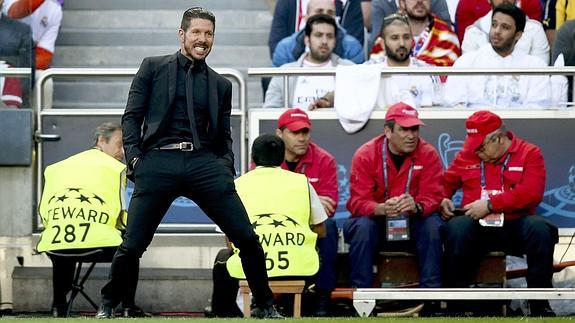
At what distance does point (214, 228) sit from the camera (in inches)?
498

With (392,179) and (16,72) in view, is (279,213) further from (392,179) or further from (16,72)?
(16,72)

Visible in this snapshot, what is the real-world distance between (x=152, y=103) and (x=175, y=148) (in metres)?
0.33

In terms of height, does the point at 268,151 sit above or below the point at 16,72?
below

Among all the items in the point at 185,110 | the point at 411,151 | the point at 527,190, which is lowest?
the point at 527,190

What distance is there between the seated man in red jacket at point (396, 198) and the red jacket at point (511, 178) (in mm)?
246

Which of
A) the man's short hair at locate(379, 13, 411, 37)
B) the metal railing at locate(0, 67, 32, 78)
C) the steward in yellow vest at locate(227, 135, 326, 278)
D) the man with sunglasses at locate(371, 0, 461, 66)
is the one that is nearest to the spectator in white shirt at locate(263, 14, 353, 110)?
the man's short hair at locate(379, 13, 411, 37)

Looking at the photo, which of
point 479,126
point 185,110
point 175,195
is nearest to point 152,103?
point 185,110

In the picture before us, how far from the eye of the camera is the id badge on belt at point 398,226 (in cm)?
1138

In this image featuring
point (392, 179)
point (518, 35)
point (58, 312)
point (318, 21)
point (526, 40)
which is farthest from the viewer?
point (526, 40)

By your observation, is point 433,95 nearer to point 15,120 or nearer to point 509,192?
point 509,192

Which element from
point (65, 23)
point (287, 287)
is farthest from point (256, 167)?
point (65, 23)

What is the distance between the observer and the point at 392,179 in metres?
11.6

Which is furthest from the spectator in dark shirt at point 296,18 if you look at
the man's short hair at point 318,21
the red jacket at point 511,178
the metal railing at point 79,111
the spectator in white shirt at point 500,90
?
the red jacket at point 511,178

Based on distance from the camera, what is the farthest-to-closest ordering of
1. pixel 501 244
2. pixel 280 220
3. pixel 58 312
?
pixel 501 244, pixel 58 312, pixel 280 220
